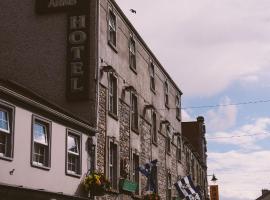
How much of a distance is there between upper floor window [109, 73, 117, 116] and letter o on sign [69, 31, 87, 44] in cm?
244

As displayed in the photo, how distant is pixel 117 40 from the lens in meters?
24.9

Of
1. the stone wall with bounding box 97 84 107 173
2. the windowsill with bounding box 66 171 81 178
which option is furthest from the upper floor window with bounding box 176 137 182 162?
the windowsill with bounding box 66 171 81 178

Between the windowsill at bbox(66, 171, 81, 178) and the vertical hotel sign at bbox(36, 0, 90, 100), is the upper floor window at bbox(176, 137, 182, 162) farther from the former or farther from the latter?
the windowsill at bbox(66, 171, 81, 178)

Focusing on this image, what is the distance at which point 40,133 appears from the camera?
55.4 ft

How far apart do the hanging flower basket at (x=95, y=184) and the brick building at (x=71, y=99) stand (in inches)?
13.4

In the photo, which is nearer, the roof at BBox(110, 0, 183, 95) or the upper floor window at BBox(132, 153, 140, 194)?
the roof at BBox(110, 0, 183, 95)

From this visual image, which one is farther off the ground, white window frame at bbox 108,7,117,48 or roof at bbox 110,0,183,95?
roof at bbox 110,0,183,95

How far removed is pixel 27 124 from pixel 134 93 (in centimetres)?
1144

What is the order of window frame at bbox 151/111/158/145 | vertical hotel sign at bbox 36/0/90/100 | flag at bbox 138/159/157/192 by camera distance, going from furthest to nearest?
window frame at bbox 151/111/158/145, flag at bbox 138/159/157/192, vertical hotel sign at bbox 36/0/90/100

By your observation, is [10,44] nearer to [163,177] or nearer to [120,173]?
[120,173]

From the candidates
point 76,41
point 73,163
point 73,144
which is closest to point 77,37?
point 76,41

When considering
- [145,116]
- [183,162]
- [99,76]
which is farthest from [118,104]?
[183,162]

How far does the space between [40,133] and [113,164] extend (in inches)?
259

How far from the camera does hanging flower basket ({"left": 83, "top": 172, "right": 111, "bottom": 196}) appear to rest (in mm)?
18781
